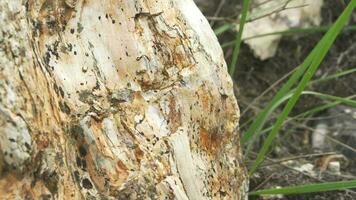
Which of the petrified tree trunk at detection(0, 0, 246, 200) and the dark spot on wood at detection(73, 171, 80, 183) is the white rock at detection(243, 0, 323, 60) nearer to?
the petrified tree trunk at detection(0, 0, 246, 200)

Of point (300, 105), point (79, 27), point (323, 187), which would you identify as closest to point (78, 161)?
point (79, 27)

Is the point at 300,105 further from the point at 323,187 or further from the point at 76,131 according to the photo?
the point at 76,131

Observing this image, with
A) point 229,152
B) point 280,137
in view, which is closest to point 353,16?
point 280,137

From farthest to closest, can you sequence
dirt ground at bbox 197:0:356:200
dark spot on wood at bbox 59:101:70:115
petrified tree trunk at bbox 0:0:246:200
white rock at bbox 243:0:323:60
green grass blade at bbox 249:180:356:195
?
white rock at bbox 243:0:323:60, dirt ground at bbox 197:0:356:200, green grass blade at bbox 249:180:356:195, dark spot on wood at bbox 59:101:70:115, petrified tree trunk at bbox 0:0:246:200

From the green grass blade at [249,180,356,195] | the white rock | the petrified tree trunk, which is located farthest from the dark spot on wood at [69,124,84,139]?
the white rock

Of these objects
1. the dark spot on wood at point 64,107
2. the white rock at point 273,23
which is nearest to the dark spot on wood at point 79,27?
the dark spot on wood at point 64,107

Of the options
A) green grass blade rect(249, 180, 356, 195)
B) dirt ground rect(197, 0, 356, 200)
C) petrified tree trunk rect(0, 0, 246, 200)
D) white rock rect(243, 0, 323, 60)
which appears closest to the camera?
petrified tree trunk rect(0, 0, 246, 200)

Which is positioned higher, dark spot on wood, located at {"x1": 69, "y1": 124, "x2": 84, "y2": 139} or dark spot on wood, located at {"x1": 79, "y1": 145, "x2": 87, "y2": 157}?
dark spot on wood, located at {"x1": 69, "y1": 124, "x2": 84, "y2": 139}
